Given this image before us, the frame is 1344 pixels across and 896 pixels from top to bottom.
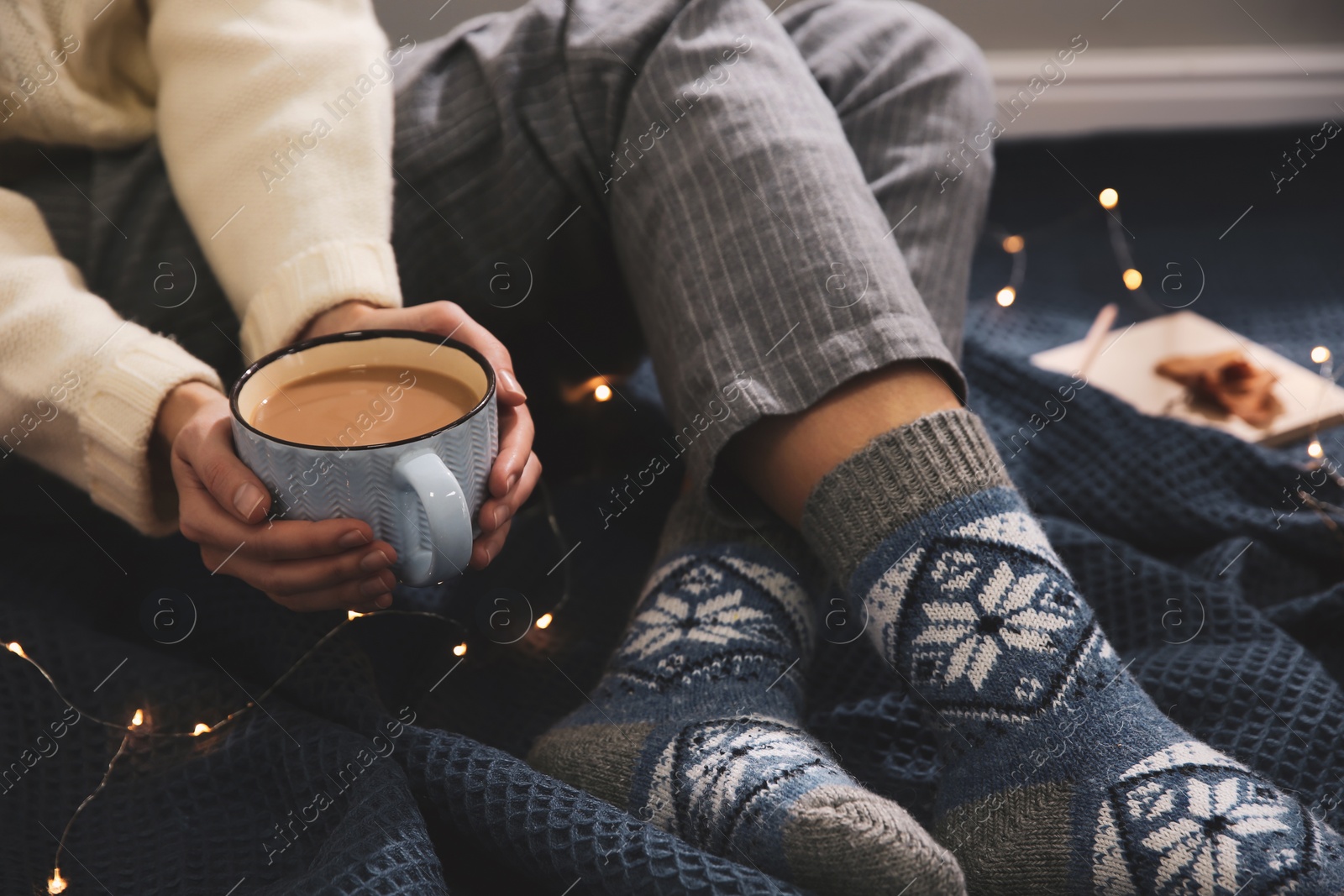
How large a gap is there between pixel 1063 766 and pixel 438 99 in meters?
0.50

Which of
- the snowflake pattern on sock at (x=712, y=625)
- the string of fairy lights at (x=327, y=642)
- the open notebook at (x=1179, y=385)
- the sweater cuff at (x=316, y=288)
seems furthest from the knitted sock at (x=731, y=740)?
the open notebook at (x=1179, y=385)

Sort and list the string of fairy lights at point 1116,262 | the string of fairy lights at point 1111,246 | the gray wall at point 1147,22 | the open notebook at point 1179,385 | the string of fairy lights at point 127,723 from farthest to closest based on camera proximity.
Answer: the gray wall at point 1147,22 → the string of fairy lights at point 1111,246 → the string of fairy lights at point 1116,262 → the open notebook at point 1179,385 → the string of fairy lights at point 127,723

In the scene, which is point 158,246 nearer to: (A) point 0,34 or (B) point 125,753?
(A) point 0,34

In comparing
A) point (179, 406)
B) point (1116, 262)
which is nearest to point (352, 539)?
point (179, 406)

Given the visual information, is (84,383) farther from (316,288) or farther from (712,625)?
(712,625)

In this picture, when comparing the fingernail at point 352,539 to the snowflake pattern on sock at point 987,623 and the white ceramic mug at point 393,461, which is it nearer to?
the white ceramic mug at point 393,461

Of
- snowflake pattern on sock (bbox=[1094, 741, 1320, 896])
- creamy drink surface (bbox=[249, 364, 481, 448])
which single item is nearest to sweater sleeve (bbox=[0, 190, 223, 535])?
creamy drink surface (bbox=[249, 364, 481, 448])

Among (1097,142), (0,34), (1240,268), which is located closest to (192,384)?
(0,34)

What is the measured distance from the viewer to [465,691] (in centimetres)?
63

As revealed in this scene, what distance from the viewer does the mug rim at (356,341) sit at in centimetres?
40

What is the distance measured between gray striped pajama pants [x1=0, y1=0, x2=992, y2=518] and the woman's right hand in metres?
0.18

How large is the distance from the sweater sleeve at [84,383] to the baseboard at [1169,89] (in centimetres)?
112

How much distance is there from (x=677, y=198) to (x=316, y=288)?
19cm

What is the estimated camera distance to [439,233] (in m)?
0.66
